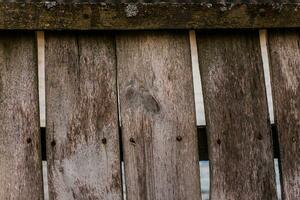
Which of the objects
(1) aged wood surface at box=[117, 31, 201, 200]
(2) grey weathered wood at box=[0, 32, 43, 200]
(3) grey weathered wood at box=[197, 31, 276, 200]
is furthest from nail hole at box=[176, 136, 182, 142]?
(2) grey weathered wood at box=[0, 32, 43, 200]

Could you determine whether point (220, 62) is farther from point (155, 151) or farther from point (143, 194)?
point (143, 194)

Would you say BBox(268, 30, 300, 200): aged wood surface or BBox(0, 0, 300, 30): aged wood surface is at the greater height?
BBox(0, 0, 300, 30): aged wood surface

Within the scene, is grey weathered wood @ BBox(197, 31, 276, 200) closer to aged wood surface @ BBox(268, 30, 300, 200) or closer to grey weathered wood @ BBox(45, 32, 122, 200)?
aged wood surface @ BBox(268, 30, 300, 200)

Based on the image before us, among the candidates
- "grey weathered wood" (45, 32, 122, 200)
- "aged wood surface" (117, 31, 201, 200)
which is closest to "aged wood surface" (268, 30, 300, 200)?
"aged wood surface" (117, 31, 201, 200)

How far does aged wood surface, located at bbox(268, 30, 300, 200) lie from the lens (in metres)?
2.34

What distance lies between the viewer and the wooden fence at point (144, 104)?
2.21 metres

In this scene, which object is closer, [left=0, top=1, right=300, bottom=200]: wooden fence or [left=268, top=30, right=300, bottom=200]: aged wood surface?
[left=0, top=1, right=300, bottom=200]: wooden fence

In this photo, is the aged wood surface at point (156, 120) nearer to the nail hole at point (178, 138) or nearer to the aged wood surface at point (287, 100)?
the nail hole at point (178, 138)

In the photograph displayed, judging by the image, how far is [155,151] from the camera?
2.27 meters

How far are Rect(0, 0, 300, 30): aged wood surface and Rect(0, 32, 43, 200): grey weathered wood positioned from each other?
0.11 meters

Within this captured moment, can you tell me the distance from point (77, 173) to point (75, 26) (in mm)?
507

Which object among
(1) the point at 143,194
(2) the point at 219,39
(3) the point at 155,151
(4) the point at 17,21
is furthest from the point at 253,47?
(4) the point at 17,21

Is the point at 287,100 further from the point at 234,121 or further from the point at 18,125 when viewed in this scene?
the point at 18,125

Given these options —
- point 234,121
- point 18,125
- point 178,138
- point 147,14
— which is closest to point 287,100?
point 234,121
